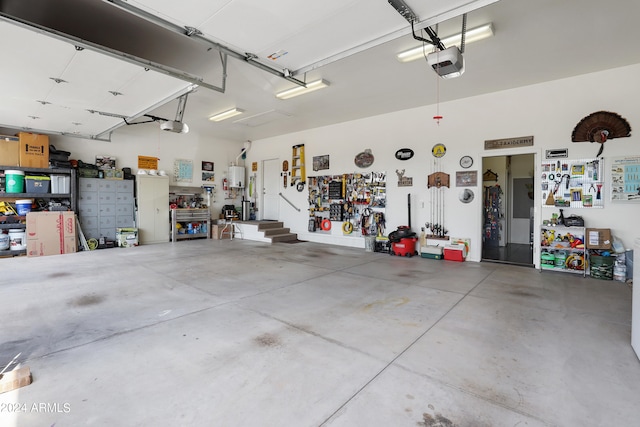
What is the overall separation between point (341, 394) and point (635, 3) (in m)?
4.99

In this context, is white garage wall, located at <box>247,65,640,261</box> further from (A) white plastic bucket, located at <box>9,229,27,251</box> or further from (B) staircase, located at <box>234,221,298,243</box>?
(A) white plastic bucket, located at <box>9,229,27,251</box>

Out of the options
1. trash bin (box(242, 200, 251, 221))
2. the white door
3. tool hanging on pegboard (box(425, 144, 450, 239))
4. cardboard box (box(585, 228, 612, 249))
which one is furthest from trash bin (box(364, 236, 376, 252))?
trash bin (box(242, 200, 251, 221))

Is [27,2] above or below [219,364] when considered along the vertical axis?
above

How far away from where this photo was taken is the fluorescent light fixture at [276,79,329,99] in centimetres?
547

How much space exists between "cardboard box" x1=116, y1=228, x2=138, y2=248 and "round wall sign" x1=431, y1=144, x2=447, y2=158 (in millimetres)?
7937

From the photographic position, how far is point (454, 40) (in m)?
3.98

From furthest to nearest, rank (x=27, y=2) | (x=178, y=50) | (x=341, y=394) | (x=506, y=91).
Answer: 1. (x=506, y=91)
2. (x=178, y=50)
3. (x=27, y=2)
4. (x=341, y=394)

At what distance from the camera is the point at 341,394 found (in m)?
1.95

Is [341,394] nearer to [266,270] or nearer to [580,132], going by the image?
[266,270]

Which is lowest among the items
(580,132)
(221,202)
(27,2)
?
(221,202)

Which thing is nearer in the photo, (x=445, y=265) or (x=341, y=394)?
(x=341, y=394)

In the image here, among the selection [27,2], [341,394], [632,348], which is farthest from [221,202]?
[632,348]

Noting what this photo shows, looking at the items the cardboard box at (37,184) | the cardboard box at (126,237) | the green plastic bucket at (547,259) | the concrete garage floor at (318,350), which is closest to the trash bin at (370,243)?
the concrete garage floor at (318,350)

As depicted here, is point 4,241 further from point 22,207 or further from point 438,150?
A: point 438,150
